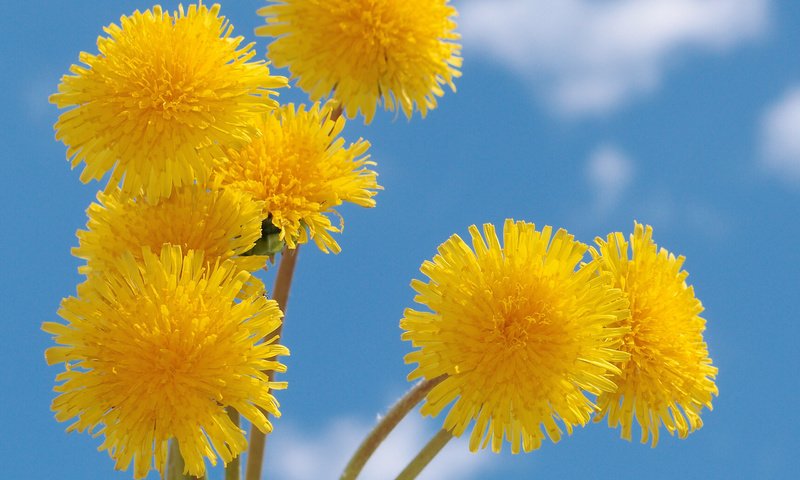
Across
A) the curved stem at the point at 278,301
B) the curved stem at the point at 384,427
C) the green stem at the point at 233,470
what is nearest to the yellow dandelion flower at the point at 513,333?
the curved stem at the point at 384,427

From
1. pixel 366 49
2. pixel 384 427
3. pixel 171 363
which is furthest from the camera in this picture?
pixel 384 427

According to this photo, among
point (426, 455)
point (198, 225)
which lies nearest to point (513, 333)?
point (426, 455)

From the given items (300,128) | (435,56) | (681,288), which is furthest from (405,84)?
(681,288)

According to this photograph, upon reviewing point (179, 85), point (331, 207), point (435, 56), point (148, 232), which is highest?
point (435, 56)

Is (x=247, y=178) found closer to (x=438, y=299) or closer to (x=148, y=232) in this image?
(x=148, y=232)

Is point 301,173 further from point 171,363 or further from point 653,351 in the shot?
point 653,351

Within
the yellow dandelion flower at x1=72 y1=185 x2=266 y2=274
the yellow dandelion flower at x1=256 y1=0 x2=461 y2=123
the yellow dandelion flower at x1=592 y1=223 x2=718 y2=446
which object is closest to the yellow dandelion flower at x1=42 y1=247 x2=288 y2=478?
the yellow dandelion flower at x1=72 y1=185 x2=266 y2=274

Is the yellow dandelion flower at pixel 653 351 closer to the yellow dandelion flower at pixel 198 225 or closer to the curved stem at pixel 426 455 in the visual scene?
the curved stem at pixel 426 455
